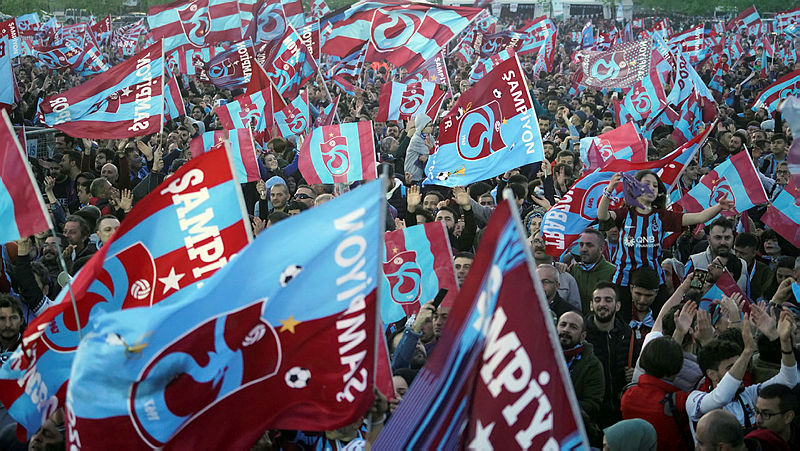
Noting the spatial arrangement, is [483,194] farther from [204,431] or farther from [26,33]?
[26,33]

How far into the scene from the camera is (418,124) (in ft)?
42.8

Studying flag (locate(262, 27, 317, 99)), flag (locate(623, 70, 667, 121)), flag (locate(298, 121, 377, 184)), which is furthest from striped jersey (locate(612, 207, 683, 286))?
flag (locate(262, 27, 317, 99))

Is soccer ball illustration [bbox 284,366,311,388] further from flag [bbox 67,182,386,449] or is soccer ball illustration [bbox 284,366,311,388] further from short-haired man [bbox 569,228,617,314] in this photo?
short-haired man [bbox 569,228,617,314]

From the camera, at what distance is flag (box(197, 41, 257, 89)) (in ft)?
62.3

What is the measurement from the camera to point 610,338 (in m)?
5.98

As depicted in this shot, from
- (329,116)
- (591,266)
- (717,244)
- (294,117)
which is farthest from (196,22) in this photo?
(717,244)

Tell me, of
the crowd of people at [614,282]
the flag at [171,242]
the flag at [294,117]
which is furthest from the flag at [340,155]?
the flag at [171,242]

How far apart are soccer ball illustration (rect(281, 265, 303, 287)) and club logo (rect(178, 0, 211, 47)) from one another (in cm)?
1641

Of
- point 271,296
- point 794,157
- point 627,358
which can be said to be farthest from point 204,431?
point 794,157

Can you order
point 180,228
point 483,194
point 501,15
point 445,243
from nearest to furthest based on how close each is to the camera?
point 180,228, point 445,243, point 483,194, point 501,15

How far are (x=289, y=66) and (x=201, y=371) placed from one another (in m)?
13.4

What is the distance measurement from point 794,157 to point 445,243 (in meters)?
2.90

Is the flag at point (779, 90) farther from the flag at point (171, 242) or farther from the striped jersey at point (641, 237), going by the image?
the flag at point (171, 242)

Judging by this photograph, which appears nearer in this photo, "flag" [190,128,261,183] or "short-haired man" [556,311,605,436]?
"short-haired man" [556,311,605,436]
